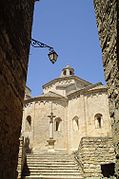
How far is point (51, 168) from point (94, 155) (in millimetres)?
2405

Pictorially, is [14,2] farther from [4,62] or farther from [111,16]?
[111,16]

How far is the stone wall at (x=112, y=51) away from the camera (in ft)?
15.8

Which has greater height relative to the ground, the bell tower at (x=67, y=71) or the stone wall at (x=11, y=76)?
the bell tower at (x=67, y=71)

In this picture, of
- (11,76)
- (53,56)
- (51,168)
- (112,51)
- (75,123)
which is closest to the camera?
(11,76)

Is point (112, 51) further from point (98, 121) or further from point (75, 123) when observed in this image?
point (75, 123)

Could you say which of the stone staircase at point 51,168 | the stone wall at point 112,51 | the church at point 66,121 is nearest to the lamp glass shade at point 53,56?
the stone wall at point 112,51

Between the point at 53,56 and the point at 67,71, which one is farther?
the point at 67,71

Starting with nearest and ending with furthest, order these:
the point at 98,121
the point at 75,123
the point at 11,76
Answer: the point at 11,76
the point at 98,121
the point at 75,123

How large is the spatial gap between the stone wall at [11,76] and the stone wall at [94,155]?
720 centimetres

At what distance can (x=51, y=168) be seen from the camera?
40.5 ft

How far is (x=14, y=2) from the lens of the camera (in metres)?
5.02

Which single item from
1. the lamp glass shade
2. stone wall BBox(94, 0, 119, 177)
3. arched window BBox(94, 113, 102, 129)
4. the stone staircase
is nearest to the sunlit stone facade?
arched window BBox(94, 113, 102, 129)

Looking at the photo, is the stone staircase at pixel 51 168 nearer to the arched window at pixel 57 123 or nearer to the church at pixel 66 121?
the church at pixel 66 121

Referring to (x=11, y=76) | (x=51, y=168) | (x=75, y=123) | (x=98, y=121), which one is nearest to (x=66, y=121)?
(x=75, y=123)
